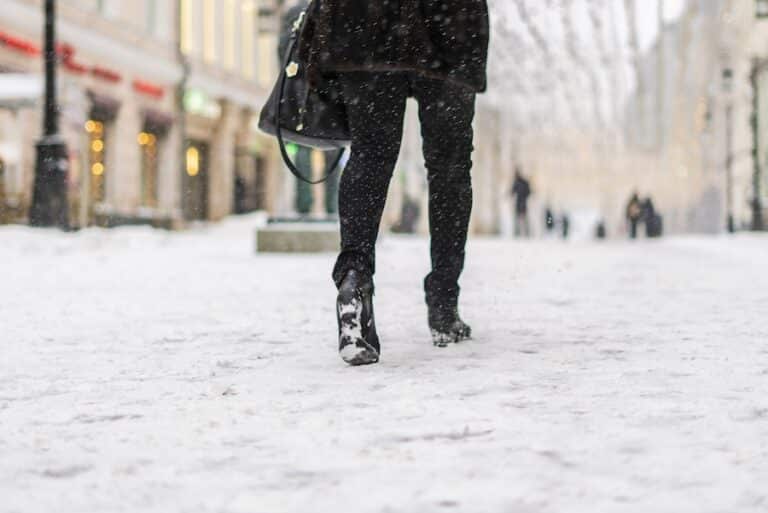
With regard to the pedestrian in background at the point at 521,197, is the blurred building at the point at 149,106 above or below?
above

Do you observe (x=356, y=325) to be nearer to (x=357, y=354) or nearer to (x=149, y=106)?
(x=357, y=354)

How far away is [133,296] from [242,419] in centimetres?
356

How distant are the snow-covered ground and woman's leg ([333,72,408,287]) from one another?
404 mm

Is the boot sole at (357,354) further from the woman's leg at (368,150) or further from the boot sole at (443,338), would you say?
the boot sole at (443,338)

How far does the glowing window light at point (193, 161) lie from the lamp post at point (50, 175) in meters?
14.5

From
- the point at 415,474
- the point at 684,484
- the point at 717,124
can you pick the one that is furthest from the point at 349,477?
the point at 717,124

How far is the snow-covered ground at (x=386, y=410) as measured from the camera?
1.64 meters

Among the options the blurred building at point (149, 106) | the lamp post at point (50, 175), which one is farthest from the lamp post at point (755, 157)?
the lamp post at point (50, 175)

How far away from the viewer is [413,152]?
146 feet

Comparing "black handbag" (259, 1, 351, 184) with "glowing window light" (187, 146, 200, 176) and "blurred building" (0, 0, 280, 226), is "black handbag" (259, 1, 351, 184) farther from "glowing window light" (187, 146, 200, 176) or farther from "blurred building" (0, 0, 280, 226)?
"glowing window light" (187, 146, 200, 176)

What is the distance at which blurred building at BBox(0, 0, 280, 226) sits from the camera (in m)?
19.8

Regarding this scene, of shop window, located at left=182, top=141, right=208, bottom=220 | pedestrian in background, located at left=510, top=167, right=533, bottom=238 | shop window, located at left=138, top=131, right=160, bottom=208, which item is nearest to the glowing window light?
shop window, located at left=182, top=141, right=208, bottom=220

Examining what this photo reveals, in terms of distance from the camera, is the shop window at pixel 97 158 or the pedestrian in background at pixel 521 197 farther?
the shop window at pixel 97 158

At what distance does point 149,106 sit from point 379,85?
24510 millimetres
